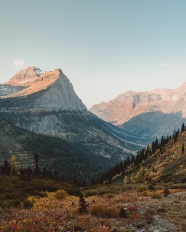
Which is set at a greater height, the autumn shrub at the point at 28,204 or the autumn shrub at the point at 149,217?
the autumn shrub at the point at 149,217

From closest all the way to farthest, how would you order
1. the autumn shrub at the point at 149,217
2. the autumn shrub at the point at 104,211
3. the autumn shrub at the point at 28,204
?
the autumn shrub at the point at 149,217 → the autumn shrub at the point at 104,211 → the autumn shrub at the point at 28,204

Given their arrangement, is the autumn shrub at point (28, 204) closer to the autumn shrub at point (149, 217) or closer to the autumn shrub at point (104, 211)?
the autumn shrub at point (104, 211)

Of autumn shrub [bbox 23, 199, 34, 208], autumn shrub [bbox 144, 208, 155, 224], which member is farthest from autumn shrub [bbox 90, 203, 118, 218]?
autumn shrub [bbox 23, 199, 34, 208]

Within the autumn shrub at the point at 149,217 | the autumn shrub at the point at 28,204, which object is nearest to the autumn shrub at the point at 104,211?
the autumn shrub at the point at 149,217

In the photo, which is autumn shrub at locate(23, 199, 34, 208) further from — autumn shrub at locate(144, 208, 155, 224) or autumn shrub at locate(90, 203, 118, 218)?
autumn shrub at locate(144, 208, 155, 224)

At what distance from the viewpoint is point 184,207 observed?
23562mm

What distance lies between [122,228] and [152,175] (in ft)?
298

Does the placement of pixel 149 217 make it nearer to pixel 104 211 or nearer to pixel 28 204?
pixel 104 211

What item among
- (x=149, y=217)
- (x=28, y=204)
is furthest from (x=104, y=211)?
(x=28, y=204)

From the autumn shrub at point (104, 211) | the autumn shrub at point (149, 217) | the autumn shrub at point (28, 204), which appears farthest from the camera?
the autumn shrub at point (28, 204)

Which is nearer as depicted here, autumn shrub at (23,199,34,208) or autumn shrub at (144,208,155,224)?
autumn shrub at (144,208,155,224)

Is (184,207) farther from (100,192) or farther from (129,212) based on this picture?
(100,192)

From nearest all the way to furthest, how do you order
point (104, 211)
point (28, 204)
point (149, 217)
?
1. point (149, 217)
2. point (104, 211)
3. point (28, 204)

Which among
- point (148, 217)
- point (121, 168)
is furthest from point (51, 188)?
point (121, 168)
